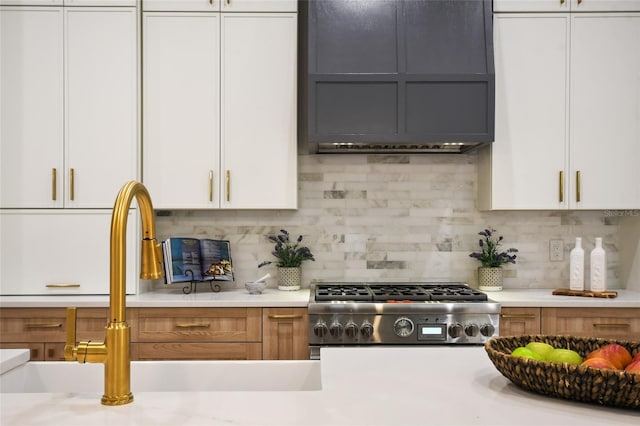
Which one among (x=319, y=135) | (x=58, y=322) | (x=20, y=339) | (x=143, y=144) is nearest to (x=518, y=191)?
(x=319, y=135)

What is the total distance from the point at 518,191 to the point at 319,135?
3.96ft

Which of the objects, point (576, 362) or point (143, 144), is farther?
point (143, 144)

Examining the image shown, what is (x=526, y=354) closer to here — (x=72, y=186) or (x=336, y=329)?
(x=336, y=329)

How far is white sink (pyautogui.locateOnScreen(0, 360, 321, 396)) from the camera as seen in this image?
1.56m

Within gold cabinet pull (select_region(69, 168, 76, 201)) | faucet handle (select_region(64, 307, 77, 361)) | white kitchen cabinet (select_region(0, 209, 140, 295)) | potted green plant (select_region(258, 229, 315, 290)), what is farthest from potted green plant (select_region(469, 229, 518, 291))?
faucet handle (select_region(64, 307, 77, 361))

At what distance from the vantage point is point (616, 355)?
125 cm

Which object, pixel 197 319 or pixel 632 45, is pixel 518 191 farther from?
pixel 197 319

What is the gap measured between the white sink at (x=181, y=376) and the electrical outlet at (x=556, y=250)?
2465 mm

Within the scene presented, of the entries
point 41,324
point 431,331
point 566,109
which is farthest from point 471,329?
point 41,324

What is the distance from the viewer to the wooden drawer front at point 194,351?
2.95 metres

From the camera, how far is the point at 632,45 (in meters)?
3.22

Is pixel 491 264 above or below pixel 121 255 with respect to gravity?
below

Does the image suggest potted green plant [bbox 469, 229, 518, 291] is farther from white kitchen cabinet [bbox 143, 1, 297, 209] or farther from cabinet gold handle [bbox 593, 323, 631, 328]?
white kitchen cabinet [bbox 143, 1, 297, 209]

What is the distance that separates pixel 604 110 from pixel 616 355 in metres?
2.38
